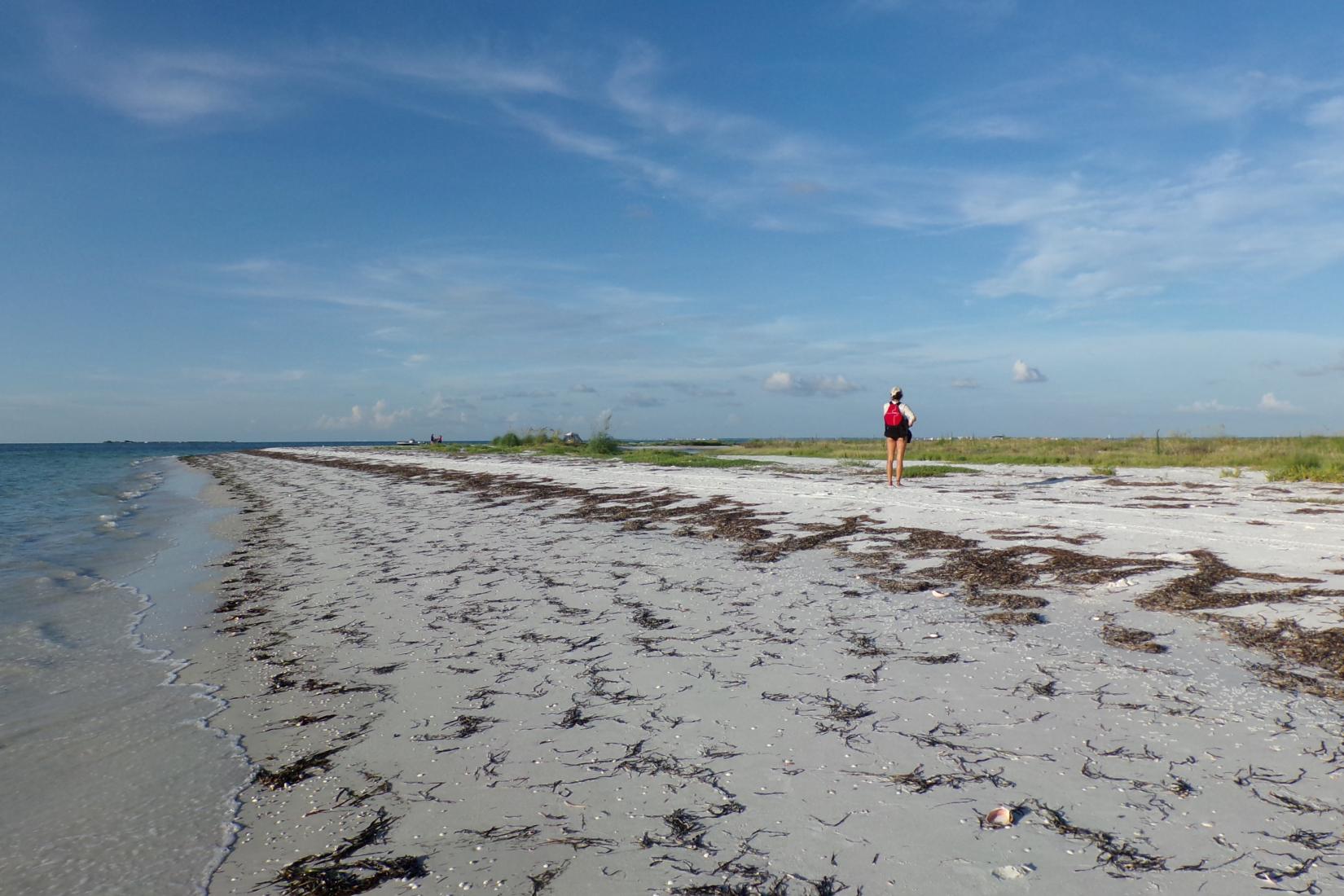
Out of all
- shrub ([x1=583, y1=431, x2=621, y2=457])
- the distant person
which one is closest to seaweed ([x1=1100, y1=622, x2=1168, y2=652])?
the distant person

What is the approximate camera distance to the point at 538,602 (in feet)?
20.9

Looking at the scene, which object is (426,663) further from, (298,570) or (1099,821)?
(298,570)

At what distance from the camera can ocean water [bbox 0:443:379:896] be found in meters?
2.85

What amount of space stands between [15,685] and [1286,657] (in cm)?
766

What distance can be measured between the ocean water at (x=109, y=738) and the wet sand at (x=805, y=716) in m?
0.19

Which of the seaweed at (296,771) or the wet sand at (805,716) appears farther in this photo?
the seaweed at (296,771)

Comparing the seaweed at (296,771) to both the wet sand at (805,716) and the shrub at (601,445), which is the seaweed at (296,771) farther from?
the shrub at (601,445)

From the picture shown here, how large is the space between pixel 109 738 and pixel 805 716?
11.7ft

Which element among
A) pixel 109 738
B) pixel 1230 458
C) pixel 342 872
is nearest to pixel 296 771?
pixel 342 872

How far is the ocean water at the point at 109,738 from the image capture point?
2.85m

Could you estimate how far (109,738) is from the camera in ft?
13.3

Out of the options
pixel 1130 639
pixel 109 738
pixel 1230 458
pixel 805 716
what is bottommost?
pixel 109 738

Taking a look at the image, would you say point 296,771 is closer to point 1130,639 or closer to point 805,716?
point 805,716

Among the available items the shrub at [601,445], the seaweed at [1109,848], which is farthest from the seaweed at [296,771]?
the shrub at [601,445]
